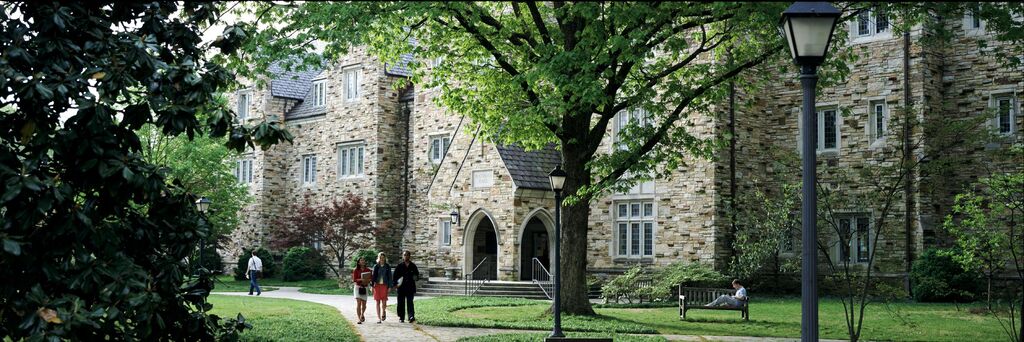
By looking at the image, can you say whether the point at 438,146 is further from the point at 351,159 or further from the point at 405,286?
the point at 405,286

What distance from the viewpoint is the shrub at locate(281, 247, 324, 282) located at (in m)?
40.1

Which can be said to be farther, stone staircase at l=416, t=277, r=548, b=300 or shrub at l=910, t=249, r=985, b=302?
stone staircase at l=416, t=277, r=548, b=300

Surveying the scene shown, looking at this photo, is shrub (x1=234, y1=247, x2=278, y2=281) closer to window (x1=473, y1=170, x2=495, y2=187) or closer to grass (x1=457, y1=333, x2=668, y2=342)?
window (x1=473, y1=170, x2=495, y2=187)

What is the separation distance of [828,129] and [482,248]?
11.9 meters

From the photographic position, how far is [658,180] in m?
30.1

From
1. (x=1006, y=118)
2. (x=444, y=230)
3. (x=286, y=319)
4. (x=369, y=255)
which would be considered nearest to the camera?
(x=286, y=319)

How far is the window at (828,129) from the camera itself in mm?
28453

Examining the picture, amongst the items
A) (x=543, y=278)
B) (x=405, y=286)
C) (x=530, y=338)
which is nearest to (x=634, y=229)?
(x=543, y=278)

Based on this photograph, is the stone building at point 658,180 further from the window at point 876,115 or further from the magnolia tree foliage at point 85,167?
the magnolia tree foliage at point 85,167

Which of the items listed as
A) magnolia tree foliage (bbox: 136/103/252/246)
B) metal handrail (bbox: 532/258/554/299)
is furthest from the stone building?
magnolia tree foliage (bbox: 136/103/252/246)

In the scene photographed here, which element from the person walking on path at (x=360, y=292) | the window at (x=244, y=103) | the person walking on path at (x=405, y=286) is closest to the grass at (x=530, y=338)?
the person walking on path at (x=405, y=286)

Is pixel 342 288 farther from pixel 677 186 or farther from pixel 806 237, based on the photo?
pixel 806 237

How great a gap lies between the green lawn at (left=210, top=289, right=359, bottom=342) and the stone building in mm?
5330

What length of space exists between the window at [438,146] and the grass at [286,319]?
1033 centimetres
